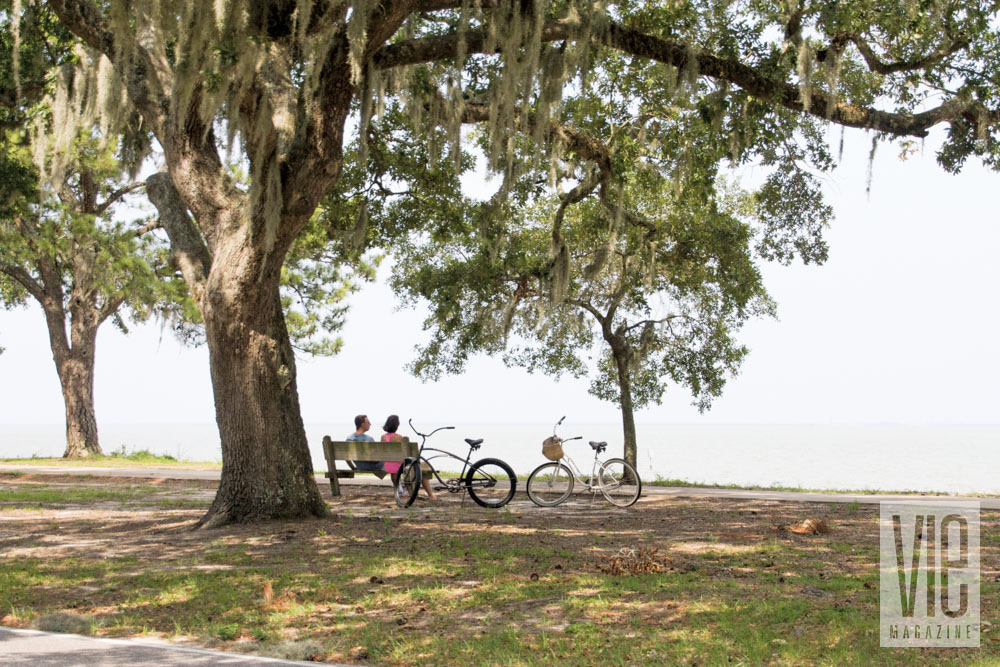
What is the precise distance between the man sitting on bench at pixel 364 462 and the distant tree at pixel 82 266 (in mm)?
8725

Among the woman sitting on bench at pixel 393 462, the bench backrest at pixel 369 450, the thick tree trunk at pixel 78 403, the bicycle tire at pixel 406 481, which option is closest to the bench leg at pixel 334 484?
the bench backrest at pixel 369 450

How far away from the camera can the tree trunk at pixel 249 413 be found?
29.6 feet

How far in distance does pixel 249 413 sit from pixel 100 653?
15.4ft

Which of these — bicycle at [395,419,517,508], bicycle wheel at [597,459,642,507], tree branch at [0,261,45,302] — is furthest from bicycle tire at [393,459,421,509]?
tree branch at [0,261,45,302]

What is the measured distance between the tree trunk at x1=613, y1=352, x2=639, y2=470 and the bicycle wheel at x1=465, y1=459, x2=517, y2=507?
5435 millimetres

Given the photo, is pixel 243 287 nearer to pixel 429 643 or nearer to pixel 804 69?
pixel 429 643

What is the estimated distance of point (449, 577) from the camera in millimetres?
6273

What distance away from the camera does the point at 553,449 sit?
10.3m

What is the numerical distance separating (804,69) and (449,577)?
258 inches

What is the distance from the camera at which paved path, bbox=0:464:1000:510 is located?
12.2 metres

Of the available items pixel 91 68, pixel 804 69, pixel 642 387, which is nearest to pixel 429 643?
pixel 804 69

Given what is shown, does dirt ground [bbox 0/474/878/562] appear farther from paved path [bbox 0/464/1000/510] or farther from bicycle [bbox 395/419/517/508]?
paved path [bbox 0/464/1000/510]

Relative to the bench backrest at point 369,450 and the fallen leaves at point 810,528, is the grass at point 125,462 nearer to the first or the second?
the bench backrest at point 369,450

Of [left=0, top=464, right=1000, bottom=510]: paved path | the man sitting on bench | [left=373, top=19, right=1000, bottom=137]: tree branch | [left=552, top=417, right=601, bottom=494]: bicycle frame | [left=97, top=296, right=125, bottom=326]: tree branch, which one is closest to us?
[left=373, top=19, right=1000, bottom=137]: tree branch
